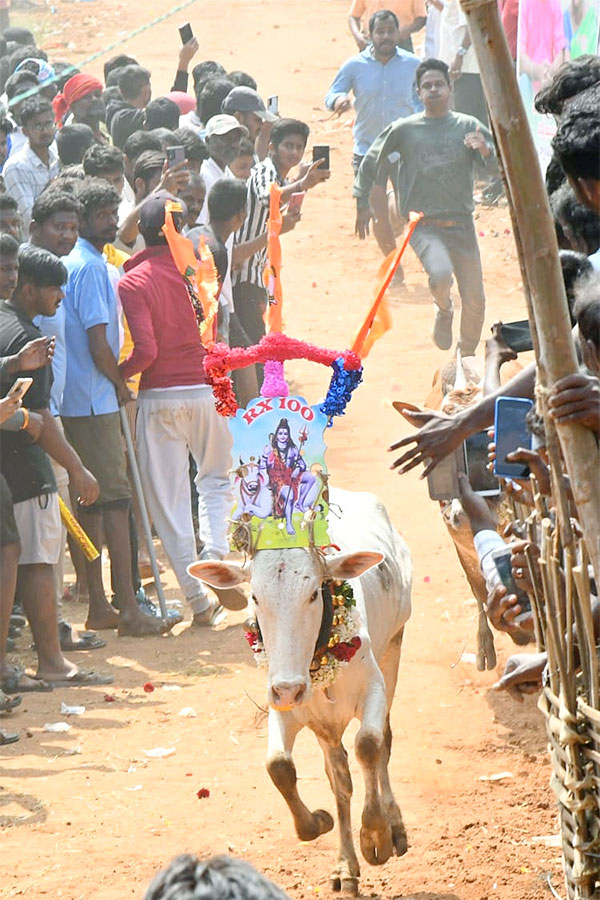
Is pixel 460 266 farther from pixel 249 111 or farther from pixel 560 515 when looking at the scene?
pixel 560 515

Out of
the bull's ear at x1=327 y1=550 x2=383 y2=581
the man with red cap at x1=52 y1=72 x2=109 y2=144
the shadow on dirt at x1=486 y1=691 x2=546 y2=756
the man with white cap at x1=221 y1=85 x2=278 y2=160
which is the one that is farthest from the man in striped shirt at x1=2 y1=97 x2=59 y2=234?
the bull's ear at x1=327 y1=550 x2=383 y2=581

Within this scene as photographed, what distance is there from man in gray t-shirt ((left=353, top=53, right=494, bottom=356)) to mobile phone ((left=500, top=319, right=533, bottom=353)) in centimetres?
824

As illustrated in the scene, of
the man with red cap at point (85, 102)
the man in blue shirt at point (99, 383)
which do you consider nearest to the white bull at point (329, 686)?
the man in blue shirt at point (99, 383)

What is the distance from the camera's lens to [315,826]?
601cm

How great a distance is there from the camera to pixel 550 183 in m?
5.13

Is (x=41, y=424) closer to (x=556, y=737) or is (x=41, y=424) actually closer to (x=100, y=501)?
(x=100, y=501)

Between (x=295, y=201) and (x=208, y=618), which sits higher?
(x=295, y=201)

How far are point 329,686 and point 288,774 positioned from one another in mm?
414

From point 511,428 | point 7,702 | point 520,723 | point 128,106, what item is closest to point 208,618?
point 7,702

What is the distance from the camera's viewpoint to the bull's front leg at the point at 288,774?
5.85m

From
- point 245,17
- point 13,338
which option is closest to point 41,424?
point 13,338

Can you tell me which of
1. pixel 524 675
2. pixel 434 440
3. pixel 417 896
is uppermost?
pixel 434 440

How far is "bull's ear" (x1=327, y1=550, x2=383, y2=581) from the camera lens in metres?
5.90

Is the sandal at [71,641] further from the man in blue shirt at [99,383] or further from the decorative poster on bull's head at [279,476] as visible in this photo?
the decorative poster on bull's head at [279,476]
